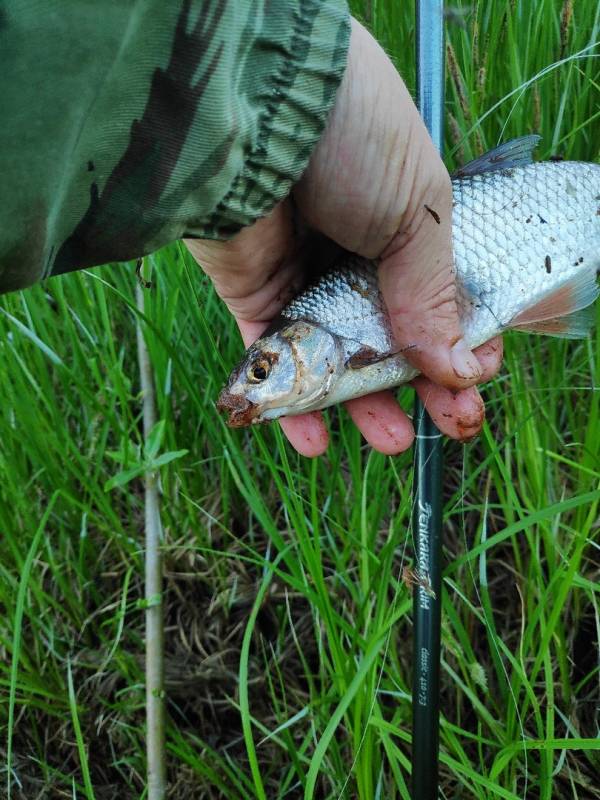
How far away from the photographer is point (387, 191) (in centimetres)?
111

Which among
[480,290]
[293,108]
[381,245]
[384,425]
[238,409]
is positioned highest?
[293,108]

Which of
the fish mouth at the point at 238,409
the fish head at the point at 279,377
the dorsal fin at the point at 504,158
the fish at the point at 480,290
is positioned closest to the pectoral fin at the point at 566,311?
the fish at the point at 480,290

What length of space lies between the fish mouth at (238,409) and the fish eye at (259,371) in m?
0.04

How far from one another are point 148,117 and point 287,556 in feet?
2.73

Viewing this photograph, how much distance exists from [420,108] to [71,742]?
5.13 ft

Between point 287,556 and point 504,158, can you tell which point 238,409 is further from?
point 504,158

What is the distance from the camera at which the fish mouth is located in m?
1.24

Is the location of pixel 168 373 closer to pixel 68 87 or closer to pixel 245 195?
pixel 245 195

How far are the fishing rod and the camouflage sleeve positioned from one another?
252mm

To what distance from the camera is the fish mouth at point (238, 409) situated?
1.24m

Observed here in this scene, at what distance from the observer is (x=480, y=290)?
133cm

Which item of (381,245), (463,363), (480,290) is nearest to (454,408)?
(463,363)

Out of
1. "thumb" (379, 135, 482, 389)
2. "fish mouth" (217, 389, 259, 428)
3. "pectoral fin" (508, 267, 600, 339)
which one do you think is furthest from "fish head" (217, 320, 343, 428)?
"pectoral fin" (508, 267, 600, 339)

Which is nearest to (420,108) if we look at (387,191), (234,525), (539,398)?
(387,191)
